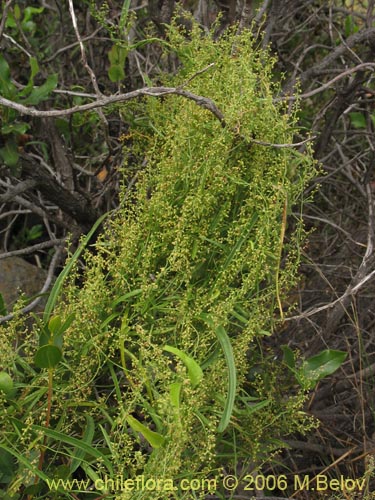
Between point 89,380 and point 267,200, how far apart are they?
508 millimetres

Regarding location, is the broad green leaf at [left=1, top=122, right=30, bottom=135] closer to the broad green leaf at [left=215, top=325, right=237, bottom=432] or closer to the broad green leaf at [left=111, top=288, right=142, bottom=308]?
the broad green leaf at [left=111, top=288, right=142, bottom=308]

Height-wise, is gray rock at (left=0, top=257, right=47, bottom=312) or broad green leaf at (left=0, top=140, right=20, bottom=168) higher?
broad green leaf at (left=0, top=140, right=20, bottom=168)

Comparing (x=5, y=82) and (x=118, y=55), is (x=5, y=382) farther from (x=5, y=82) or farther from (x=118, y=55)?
(x=118, y=55)

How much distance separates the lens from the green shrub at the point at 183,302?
1341 millimetres

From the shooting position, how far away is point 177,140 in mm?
1515

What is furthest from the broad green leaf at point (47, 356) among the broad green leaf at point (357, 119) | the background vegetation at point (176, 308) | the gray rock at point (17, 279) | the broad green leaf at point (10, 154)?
the broad green leaf at point (357, 119)

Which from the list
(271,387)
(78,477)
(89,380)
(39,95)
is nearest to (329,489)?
(271,387)

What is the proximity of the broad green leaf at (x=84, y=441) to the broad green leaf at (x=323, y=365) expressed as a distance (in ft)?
1.58

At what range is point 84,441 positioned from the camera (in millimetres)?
1353

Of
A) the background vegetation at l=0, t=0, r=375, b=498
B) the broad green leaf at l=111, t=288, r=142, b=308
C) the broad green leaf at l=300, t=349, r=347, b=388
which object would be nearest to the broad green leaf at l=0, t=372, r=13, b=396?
the background vegetation at l=0, t=0, r=375, b=498

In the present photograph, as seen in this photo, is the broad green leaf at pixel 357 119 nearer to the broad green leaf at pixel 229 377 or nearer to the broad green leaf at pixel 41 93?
the broad green leaf at pixel 41 93

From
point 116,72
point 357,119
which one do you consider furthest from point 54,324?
Answer: point 357,119

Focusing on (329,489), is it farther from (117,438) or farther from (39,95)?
(39,95)

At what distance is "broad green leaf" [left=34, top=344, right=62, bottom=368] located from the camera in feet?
4.14
